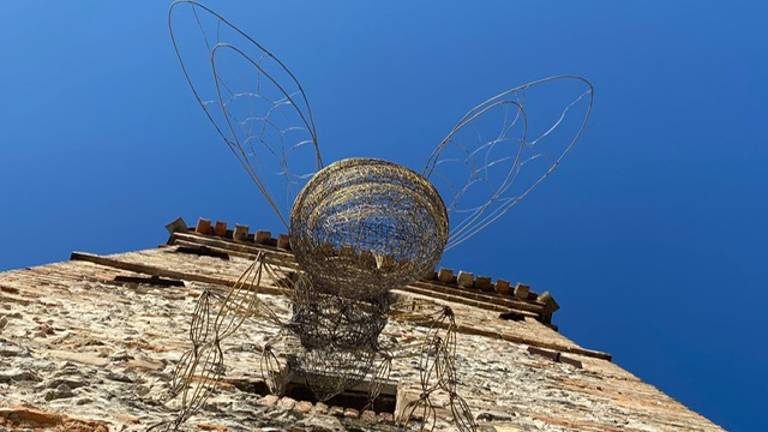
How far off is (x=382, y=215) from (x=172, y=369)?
1263 millimetres

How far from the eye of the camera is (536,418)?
12.4ft

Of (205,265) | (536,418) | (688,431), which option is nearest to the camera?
(536,418)

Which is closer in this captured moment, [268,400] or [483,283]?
[268,400]

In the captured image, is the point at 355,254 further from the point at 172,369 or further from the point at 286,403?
the point at 172,369

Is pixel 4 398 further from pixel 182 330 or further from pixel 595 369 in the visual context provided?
pixel 595 369

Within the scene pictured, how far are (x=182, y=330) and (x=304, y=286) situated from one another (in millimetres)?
1594

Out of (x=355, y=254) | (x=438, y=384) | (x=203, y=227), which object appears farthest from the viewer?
(x=203, y=227)

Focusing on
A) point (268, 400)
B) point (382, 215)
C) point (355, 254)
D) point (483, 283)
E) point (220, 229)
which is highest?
point (483, 283)

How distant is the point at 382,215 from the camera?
3.19m

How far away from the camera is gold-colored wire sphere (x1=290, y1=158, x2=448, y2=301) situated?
2953mm

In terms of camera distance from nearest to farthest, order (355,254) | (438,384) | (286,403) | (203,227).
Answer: (438,384)
(286,403)
(355,254)
(203,227)

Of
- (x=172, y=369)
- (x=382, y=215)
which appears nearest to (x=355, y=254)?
(x=382, y=215)

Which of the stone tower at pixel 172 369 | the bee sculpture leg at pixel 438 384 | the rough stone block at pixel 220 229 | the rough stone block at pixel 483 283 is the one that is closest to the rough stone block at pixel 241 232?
the rough stone block at pixel 220 229

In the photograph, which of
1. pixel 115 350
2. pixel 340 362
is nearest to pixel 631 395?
pixel 340 362
